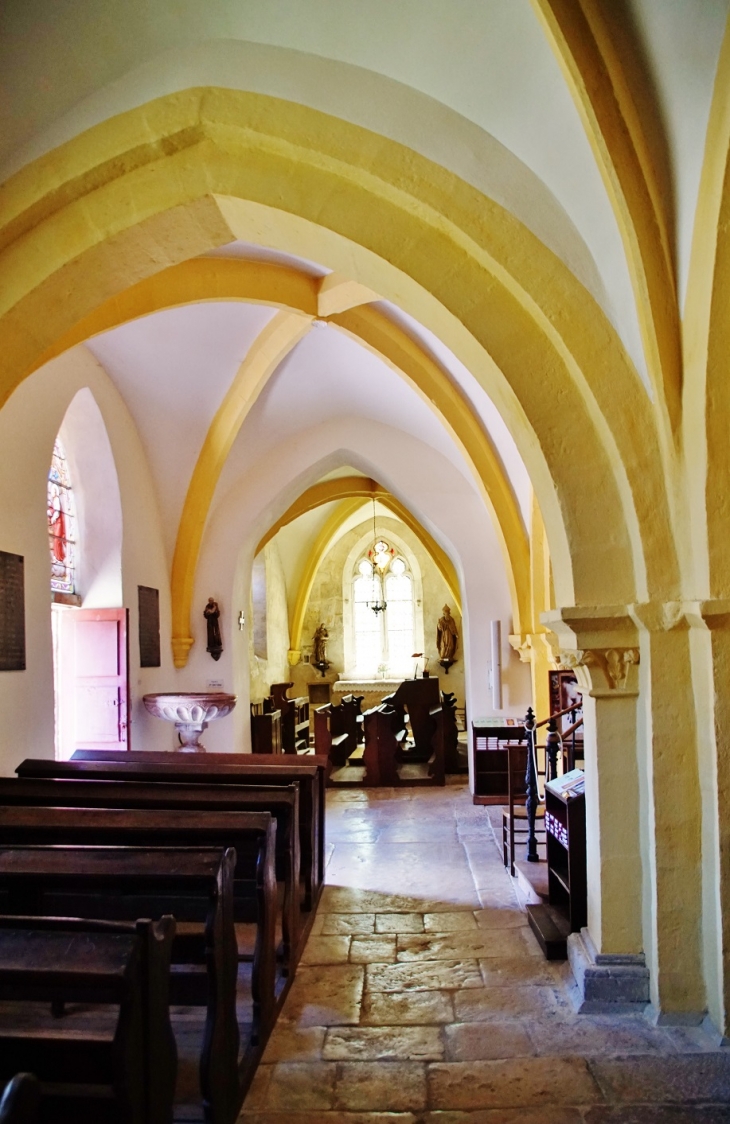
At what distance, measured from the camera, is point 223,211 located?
4.57 m

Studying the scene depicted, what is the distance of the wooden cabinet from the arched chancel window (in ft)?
47.3

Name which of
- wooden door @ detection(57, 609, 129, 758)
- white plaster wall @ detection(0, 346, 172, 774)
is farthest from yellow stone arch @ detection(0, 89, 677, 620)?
wooden door @ detection(57, 609, 129, 758)

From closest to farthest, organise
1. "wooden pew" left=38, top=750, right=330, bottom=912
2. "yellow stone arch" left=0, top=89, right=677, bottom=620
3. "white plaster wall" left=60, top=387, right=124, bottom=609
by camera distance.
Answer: "yellow stone arch" left=0, top=89, right=677, bottom=620
"wooden pew" left=38, top=750, right=330, bottom=912
"white plaster wall" left=60, top=387, right=124, bottom=609

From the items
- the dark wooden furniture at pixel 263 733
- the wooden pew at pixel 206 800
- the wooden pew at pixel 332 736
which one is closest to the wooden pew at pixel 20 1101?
the wooden pew at pixel 206 800

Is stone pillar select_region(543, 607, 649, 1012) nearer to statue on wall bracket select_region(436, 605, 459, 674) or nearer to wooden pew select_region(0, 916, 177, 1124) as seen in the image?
wooden pew select_region(0, 916, 177, 1124)

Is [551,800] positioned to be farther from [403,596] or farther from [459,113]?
[403,596]

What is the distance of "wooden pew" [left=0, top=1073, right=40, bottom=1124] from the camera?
1424 millimetres

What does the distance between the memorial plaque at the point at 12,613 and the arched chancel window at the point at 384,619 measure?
14.0 m

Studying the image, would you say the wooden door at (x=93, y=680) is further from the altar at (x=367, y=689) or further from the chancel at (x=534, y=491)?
the altar at (x=367, y=689)

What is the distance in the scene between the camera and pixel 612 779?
4.12 metres

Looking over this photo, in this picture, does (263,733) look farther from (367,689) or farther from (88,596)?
(367,689)

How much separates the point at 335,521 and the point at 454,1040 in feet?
49.3

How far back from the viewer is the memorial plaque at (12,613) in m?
5.67

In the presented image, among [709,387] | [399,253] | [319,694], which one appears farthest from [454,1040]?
[319,694]
